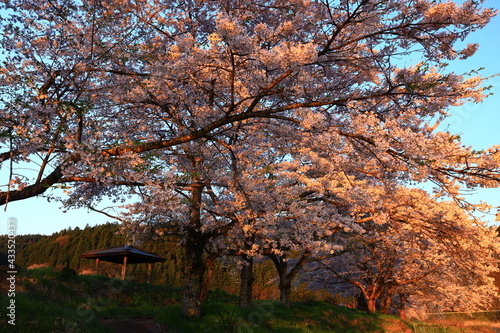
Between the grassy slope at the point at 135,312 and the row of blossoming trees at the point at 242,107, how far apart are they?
117 cm

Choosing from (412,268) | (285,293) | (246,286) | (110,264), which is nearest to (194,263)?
(246,286)

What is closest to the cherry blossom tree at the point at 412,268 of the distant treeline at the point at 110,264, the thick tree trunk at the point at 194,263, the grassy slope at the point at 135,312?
the grassy slope at the point at 135,312

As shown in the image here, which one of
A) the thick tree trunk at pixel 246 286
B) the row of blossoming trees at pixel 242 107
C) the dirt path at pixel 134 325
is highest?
the row of blossoming trees at pixel 242 107

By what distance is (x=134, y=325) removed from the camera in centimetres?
905

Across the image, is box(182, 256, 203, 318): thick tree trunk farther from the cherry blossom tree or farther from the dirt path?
the cherry blossom tree

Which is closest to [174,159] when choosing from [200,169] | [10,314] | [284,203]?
[200,169]

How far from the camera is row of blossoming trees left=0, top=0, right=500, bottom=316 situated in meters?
6.08

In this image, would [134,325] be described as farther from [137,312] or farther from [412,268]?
[412,268]

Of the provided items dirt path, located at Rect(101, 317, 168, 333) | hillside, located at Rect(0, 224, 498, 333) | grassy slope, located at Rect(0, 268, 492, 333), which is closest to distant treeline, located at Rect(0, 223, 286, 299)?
hillside, located at Rect(0, 224, 498, 333)

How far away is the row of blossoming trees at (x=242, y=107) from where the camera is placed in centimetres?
608

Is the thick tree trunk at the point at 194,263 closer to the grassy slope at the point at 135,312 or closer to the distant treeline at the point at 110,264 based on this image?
the grassy slope at the point at 135,312

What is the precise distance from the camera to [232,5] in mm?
10062

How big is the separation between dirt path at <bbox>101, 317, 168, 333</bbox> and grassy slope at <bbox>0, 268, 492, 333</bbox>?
0.24 metres

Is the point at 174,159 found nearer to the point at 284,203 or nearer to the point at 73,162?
the point at 284,203
